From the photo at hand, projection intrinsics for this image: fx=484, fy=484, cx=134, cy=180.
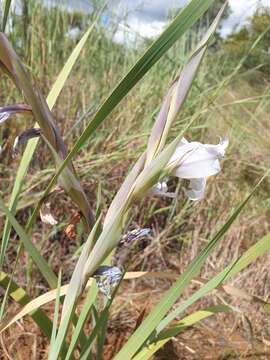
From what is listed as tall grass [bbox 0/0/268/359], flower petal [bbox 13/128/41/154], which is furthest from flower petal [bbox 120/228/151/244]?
flower petal [bbox 13/128/41/154]

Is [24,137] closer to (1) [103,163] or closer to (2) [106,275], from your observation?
(2) [106,275]

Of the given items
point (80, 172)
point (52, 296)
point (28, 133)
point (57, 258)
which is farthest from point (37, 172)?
point (28, 133)

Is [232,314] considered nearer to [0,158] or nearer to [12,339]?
[12,339]

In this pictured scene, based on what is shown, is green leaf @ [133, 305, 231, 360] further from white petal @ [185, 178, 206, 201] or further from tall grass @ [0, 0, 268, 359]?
white petal @ [185, 178, 206, 201]

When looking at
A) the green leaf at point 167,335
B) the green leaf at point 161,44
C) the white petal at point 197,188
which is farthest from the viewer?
the green leaf at point 167,335

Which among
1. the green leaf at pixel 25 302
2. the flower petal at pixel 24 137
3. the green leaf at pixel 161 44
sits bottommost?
the green leaf at pixel 25 302

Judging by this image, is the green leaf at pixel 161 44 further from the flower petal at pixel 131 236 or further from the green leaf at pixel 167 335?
the green leaf at pixel 167 335

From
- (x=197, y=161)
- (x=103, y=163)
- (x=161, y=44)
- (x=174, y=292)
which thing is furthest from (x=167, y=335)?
(x=103, y=163)

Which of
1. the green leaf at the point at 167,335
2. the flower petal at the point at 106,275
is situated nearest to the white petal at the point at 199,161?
the flower petal at the point at 106,275
